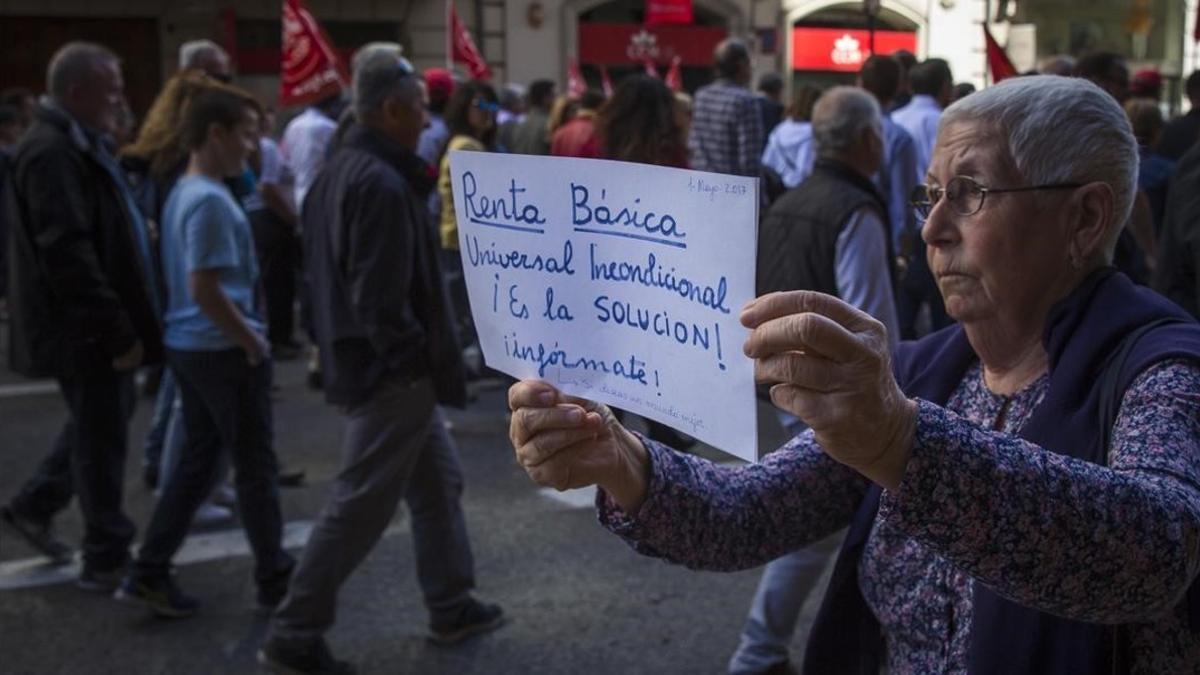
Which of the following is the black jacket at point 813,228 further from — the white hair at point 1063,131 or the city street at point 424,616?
the white hair at point 1063,131

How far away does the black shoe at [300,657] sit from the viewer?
3729mm

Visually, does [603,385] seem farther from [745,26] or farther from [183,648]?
[745,26]

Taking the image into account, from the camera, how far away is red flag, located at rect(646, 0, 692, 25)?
20.0m

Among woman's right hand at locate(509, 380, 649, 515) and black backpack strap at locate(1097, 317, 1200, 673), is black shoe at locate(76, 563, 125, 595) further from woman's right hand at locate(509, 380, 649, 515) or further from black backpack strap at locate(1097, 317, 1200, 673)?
black backpack strap at locate(1097, 317, 1200, 673)

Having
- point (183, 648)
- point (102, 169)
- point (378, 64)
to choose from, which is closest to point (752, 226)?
point (378, 64)

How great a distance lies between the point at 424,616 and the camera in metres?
4.29

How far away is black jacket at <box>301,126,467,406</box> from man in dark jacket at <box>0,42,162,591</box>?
820mm

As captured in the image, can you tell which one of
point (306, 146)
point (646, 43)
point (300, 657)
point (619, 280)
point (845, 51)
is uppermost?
point (646, 43)

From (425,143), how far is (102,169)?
3641 mm

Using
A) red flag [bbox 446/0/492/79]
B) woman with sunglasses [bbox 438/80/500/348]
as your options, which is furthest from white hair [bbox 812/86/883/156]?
red flag [bbox 446/0/492/79]

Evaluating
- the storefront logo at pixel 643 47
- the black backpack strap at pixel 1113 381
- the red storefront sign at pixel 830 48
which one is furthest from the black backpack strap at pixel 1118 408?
the red storefront sign at pixel 830 48

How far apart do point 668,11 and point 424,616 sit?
17.1 meters

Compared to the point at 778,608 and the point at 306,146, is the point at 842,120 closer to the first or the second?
the point at 778,608

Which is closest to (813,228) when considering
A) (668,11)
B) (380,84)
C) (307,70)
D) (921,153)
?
(380,84)
